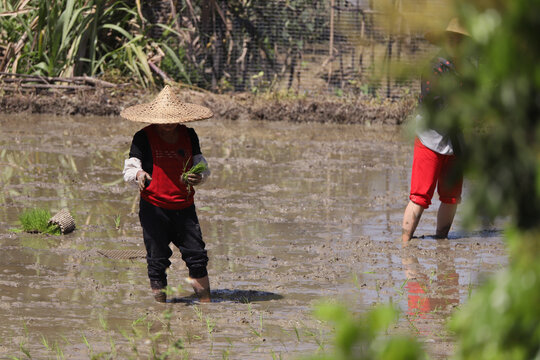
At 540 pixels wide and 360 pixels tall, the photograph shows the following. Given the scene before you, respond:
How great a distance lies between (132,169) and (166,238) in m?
0.51

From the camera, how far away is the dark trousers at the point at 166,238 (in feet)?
19.2

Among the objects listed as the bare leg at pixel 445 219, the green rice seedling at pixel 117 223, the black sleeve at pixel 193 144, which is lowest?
the green rice seedling at pixel 117 223

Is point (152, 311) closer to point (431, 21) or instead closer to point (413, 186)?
point (413, 186)

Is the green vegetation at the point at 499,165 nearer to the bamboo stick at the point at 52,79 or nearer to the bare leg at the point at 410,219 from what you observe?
the bare leg at the point at 410,219

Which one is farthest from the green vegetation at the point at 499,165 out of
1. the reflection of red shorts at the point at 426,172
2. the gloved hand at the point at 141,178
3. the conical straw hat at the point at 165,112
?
the reflection of red shorts at the point at 426,172

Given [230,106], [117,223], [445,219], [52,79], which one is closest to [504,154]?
[445,219]

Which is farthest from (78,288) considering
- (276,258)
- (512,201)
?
(512,201)

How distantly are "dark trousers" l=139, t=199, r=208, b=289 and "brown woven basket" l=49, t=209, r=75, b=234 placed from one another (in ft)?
5.64

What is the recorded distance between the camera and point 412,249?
748 centimetres

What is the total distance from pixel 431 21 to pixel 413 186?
5735mm

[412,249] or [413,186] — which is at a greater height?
[413,186]

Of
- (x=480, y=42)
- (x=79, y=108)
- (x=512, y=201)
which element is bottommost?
(x=79, y=108)

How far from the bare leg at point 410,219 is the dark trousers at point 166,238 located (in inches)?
87.2

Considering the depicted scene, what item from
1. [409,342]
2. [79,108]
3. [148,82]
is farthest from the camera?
[148,82]
